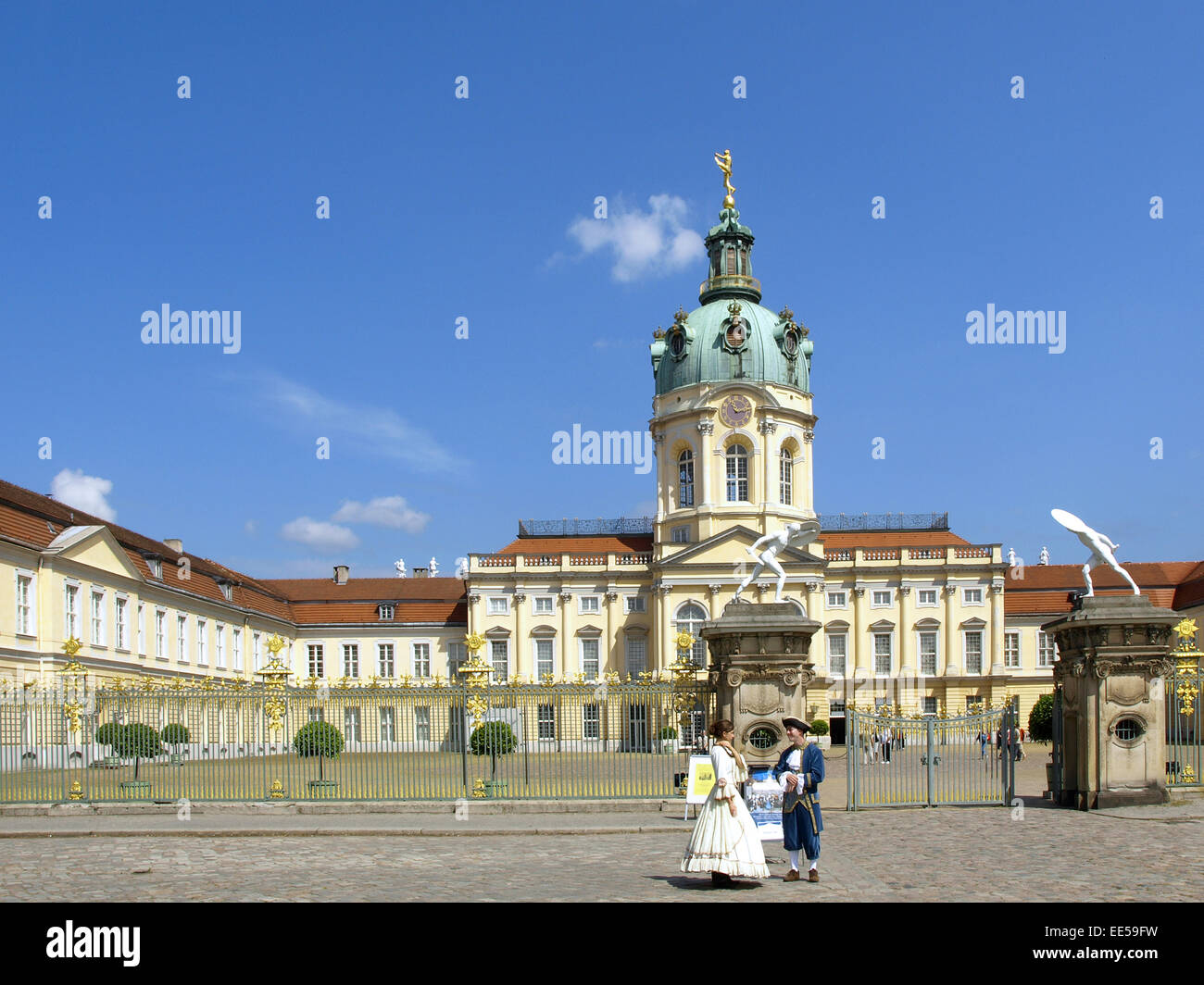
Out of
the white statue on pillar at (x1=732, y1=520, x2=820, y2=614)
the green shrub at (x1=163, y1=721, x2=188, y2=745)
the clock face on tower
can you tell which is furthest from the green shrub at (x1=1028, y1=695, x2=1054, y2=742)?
the green shrub at (x1=163, y1=721, x2=188, y2=745)

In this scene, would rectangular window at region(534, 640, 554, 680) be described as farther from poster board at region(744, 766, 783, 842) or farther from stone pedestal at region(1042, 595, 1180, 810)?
poster board at region(744, 766, 783, 842)

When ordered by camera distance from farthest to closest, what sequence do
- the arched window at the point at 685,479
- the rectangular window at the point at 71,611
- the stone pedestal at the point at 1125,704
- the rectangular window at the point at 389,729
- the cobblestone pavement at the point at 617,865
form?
1. the arched window at the point at 685,479
2. the rectangular window at the point at 71,611
3. the rectangular window at the point at 389,729
4. the stone pedestal at the point at 1125,704
5. the cobblestone pavement at the point at 617,865

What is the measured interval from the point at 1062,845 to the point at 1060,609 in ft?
180

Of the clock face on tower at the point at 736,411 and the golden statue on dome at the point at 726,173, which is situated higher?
the golden statue on dome at the point at 726,173

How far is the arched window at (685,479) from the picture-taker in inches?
2667

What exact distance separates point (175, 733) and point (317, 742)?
2.90 meters

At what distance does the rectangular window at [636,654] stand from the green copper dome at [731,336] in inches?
546

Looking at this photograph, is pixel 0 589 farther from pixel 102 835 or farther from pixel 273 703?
pixel 102 835

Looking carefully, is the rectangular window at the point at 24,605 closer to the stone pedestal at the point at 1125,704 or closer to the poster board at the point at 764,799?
the poster board at the point at 764,799

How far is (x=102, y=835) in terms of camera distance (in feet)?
63.6

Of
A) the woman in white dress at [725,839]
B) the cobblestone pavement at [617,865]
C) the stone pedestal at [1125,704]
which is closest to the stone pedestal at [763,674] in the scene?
the cobblestone pavement at [617,865]

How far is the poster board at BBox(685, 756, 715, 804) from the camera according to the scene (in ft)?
55.3
